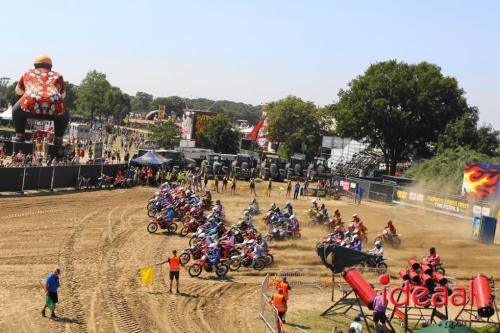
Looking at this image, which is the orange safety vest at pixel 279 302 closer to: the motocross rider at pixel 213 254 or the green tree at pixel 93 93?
the motocross rider at pixel 213 254

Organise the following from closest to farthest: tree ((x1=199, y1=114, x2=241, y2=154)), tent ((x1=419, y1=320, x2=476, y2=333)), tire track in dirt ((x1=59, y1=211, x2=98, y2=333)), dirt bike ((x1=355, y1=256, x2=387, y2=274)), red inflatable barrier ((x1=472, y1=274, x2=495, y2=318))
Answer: tent ((x1=419, y1=320, x2=476, y2=333))
tire track in dirt ((x1=59, y1=211, x2=98, y2=333))
red inflatable barrier ((x1=472, y1=274, x2=495, y2=318))
dirt bike ((x1=355, y1=256, x2=387, y2=274))
tree ((x1=199, y1=114, x2=241, y2=154))

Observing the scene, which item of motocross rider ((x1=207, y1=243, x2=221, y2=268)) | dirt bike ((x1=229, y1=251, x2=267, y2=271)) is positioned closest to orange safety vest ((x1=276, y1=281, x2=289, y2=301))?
motocross rider ((x1=207, y1=243, x2=221, y2=268))

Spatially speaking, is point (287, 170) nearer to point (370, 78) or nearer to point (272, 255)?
point (370, 78)

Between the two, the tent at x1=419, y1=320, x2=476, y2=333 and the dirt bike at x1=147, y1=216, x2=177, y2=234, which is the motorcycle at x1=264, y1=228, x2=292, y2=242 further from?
the tent at x1=419, y1=320, x2=476, y2=333

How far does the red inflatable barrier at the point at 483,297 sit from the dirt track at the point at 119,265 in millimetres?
4998

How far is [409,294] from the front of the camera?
1517cm

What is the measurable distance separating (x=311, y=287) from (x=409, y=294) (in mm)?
4732

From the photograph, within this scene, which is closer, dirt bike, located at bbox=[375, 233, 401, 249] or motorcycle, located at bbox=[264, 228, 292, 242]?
motorcycle, located at bbox=[264, 228, 292, 242]

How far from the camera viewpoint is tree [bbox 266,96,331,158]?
79.6m

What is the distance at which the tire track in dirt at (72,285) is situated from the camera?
13625 millimetres

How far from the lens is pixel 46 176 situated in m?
33.8

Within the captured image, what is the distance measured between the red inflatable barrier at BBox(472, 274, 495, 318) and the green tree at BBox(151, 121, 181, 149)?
65085 mm

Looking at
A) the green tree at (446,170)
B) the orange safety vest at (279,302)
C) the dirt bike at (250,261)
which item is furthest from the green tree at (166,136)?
the orange safety vest at (279,302)

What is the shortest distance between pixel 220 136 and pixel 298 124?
42.3 ft
